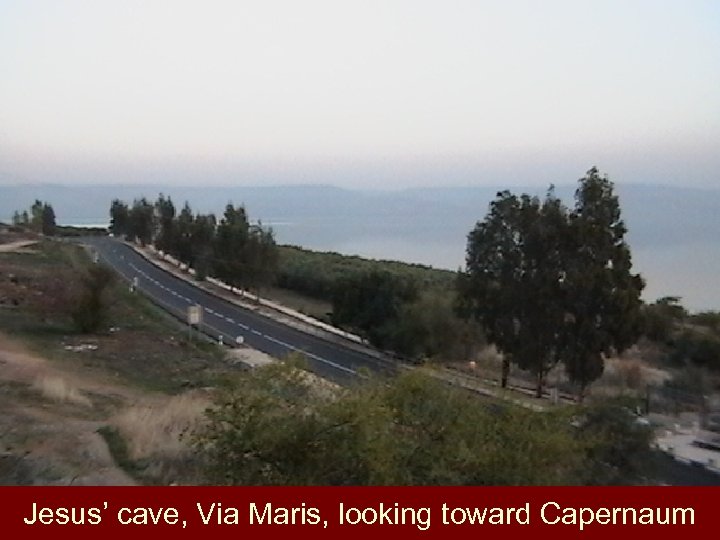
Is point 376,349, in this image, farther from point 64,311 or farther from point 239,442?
point 239,442

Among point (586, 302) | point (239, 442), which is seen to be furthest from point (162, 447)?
point (586, 302)

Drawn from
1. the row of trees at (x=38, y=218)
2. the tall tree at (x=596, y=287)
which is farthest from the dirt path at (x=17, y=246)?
the tall tree at (x=596, y=287)

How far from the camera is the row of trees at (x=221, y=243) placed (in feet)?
160

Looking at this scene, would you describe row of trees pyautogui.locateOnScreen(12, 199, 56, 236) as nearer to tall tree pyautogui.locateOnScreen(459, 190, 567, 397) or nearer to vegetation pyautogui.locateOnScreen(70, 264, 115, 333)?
vegetation pyautogui.locateOnScreen(70, 264, 115, 333)

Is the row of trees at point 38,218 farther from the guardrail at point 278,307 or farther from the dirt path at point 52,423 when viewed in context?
the dirt path at point 52,423

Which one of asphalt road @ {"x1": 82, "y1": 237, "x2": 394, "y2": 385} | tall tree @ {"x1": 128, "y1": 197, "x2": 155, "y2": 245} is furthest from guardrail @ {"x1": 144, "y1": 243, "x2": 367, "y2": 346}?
tall tree @ {"x1": 128, "y1": 197, "x2": 155, "y2": 245}

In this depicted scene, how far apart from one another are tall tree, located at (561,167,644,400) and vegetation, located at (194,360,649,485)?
1452 centimetres

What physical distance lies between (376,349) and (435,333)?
3.44 metres

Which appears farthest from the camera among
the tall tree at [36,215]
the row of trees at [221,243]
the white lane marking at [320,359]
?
the tall tree at [36,215]

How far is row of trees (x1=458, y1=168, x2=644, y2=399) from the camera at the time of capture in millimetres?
22484

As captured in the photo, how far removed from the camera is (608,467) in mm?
9930

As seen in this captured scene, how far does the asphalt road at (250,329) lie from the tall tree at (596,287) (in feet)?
19.3

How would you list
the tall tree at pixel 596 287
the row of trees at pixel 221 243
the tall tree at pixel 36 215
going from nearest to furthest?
the tall tree at pixel 596 287 → the row of trees at pixel 221 243 → the tall tree at pixel 36 215

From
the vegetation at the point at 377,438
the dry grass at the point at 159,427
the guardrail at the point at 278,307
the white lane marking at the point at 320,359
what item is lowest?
the guardrail at the point at 278,307
